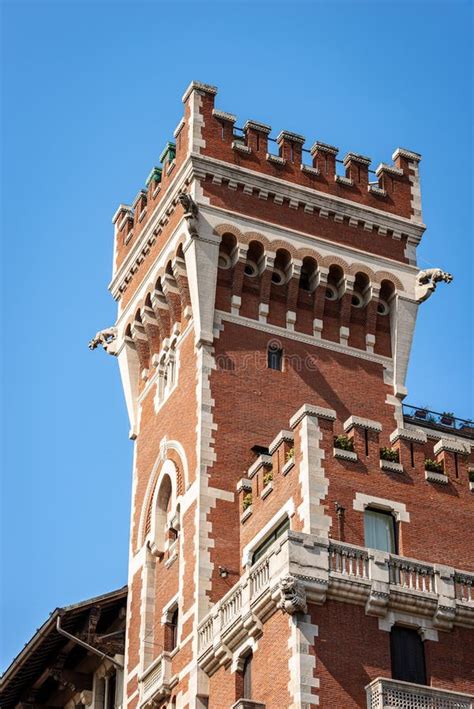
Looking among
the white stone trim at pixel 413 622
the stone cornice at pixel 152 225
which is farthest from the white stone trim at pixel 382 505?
the stone cornice at pixel 152 225

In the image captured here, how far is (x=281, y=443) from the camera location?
1742 inches

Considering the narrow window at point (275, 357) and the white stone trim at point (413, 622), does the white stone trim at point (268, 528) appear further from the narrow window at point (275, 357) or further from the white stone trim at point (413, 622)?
the narrow window at point (275, 357)

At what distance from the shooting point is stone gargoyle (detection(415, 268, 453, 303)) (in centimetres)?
5375

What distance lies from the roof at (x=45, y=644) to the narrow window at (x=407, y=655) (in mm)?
14223

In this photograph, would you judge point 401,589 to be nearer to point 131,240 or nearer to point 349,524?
point 349,524

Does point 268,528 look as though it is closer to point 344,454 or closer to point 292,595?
point 344,454

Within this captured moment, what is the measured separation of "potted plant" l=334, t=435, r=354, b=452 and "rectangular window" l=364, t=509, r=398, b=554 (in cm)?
174

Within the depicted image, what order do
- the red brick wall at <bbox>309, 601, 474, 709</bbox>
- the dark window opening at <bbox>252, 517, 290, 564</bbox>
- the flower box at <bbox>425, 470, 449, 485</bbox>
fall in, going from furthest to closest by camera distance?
the flower box at <bbox>425, 470, 449, 485</bbox>
the dark window opening at <bbox>252, 517, 290, 564</bbox>
the red brick wall at <bbox>309, 601, 474, 709</bbox>

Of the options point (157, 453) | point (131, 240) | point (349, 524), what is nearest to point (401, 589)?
point (349, 524)

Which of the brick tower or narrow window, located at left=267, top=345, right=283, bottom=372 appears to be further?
narrow window, located at left=267, top=345, right=283, bottom=372

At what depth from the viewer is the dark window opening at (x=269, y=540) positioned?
1694 inches

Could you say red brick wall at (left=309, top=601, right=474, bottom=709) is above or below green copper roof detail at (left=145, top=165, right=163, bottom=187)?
below

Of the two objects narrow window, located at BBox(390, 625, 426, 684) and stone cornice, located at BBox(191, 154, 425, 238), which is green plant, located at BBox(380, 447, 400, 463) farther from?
stone cornice, located at BBox(191, 154, 425, 238)

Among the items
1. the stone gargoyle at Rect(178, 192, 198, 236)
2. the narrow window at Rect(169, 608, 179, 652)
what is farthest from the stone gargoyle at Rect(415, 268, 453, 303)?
the narrow window at Rect(169, 608, 179, 652)
